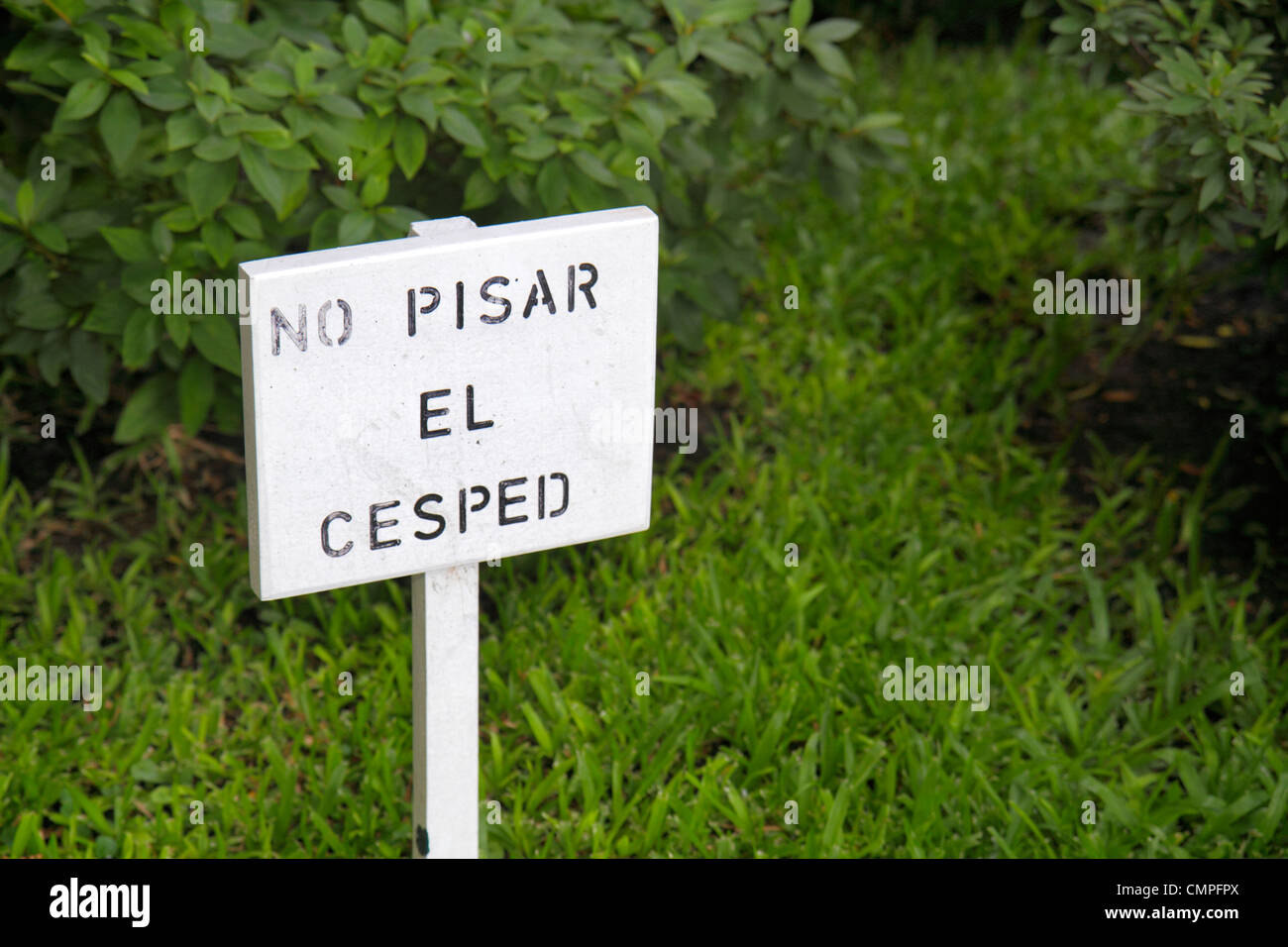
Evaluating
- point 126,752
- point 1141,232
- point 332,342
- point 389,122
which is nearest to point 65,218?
point 389,122

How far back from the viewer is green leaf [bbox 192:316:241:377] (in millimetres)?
3141

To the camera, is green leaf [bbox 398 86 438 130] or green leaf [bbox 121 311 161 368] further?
green leaf [bbox 121 311 161 368]

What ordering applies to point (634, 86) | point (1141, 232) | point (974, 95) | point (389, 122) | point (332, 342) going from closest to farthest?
1. point (332, 342)
2. point (389, 122)
3. point (634, 86)
4. point (1141, 232)
5. point (974, 95)

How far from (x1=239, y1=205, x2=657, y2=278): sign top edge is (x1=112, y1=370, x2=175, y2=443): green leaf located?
55.0 inches

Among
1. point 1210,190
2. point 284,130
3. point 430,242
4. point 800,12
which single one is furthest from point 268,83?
point 1210,190

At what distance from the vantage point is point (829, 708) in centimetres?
327

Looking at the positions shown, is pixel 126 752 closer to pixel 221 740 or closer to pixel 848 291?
pixel 221 740

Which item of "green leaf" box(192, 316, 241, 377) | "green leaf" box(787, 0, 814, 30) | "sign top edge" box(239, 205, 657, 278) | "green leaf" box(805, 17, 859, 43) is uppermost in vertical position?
"green leaf" box(805, 17, 859, 43)

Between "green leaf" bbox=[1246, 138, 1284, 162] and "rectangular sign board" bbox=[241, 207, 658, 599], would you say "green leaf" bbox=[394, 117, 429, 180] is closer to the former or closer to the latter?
"rectangular sign board" bbox=[241, 207, 658, 599]

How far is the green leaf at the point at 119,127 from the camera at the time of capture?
2.94 m

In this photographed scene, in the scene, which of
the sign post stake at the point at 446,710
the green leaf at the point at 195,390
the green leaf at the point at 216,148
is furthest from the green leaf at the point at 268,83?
the sign post stake at the point at 446,710

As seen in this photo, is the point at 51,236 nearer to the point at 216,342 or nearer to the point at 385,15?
the point at 216,342

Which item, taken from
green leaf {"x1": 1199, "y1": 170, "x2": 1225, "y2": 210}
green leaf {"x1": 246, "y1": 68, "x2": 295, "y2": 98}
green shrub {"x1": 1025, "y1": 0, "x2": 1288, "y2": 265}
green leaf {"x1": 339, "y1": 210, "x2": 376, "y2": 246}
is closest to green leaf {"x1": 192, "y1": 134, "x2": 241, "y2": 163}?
green leaf {"x1": 246, "y1": 68, "x2": 295, "y2": 98}

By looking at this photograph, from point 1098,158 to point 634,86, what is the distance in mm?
2944
